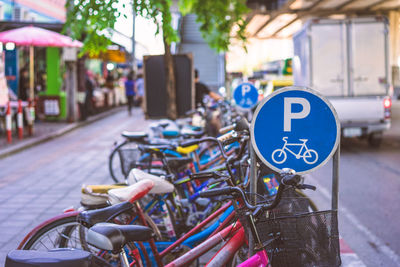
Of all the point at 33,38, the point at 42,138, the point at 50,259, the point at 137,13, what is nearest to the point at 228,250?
the point at 50,259

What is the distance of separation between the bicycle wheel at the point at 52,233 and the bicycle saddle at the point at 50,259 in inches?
51.5

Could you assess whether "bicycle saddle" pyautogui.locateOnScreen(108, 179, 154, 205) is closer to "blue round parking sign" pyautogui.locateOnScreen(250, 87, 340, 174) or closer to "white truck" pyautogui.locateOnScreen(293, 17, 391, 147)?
"blue round parking sign" pyautogui.locateOnScreen(250, 87, 340, 174)

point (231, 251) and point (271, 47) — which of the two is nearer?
point (231, 251)

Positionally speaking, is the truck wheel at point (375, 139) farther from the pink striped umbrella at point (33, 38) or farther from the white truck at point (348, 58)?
the pink striped umbrella at point (33, 38)

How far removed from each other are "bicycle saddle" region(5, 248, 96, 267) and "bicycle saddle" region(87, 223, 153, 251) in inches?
3.3

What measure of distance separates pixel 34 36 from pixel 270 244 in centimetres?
1359

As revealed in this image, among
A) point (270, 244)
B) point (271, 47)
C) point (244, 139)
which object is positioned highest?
point (271, 47)

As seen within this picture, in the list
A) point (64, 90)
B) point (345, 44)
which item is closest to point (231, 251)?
point (345, 44)

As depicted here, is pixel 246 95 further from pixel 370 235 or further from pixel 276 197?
pixel 276 197

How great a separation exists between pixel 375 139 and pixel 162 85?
18.8ft

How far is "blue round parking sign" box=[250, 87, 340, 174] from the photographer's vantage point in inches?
127

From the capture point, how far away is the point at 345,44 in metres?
14.0

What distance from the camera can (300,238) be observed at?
111 inches

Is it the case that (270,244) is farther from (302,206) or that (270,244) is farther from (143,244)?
(143,244)
